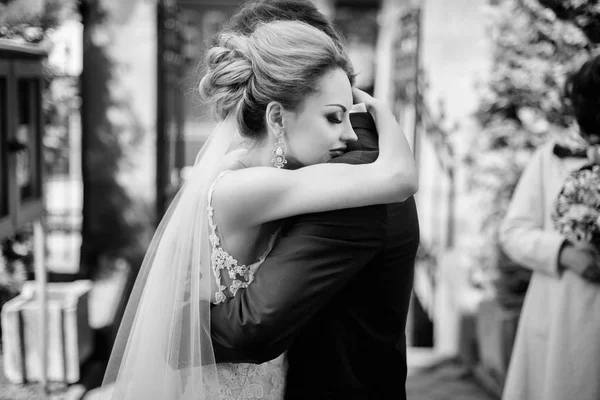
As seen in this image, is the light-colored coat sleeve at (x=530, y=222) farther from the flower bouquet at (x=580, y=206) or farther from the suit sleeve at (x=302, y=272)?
the suit sleeve at (x=302, y=272)

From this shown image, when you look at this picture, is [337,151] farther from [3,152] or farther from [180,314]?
[3,152]

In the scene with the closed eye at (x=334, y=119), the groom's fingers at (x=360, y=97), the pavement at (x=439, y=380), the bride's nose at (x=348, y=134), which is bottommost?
the pavement at (x=439, y=380)

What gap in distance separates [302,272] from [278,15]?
68 centimetres

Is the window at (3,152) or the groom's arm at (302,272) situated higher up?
the window at (3,152)

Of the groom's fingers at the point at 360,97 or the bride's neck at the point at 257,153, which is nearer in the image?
the bride's neck at the point at 257,153

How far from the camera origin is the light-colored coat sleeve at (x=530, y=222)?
8.35ft

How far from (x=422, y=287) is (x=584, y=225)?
173 inches

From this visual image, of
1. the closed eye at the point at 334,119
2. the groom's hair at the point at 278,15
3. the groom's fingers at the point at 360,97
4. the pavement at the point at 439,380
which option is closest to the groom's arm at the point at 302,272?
the closed eye at the point at 334,119

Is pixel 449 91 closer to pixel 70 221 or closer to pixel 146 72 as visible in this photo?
pixel 146 72

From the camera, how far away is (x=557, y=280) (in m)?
2.51

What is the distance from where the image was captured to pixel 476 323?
4.52 metres

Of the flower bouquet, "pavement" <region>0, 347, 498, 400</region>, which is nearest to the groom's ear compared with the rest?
the flower bouquet

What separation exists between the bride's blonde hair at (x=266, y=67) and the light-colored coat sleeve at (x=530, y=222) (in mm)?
1226

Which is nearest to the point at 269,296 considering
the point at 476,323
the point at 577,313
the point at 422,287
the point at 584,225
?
the point at 584,225
